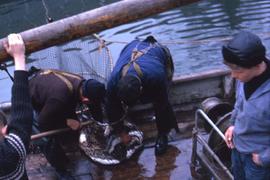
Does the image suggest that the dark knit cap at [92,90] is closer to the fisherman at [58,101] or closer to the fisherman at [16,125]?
the fisherman at [58,101]

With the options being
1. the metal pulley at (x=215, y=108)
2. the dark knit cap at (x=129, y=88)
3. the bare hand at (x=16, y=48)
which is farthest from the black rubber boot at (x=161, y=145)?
the bare hand at (x=16, y=48)

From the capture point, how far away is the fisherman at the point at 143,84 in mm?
4746

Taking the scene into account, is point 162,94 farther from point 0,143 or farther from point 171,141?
point 0,143

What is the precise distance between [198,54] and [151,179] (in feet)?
29.8

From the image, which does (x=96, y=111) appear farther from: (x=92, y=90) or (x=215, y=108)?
(x=215, y=108)

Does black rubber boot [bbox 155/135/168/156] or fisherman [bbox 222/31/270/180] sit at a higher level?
fisherman [bbox 222/31/270/180]

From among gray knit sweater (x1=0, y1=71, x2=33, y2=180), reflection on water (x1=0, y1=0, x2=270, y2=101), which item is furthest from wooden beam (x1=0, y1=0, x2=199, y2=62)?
reflection on water (x1=0, y1=0, x2=270, y2=101)

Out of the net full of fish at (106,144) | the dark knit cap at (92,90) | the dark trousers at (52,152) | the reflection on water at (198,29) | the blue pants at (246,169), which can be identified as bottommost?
the reflection on water at (198,29)

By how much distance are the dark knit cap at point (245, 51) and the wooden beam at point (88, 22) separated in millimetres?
534

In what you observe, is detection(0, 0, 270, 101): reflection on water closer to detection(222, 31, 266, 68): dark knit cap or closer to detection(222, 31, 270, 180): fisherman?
detection(222, 31, 270, 180): fisherman

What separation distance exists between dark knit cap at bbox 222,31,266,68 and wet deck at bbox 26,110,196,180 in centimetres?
238

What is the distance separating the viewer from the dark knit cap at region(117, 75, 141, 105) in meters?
4.63

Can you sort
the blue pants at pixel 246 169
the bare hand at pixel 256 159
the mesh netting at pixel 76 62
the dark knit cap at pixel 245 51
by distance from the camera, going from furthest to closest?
the mesh netting at pixel 76 62
the blue pants at pixel 246 169
the bare hand at pixel 256 159
the dark knit cap at pixel 245 51

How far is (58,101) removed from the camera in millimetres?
4754
